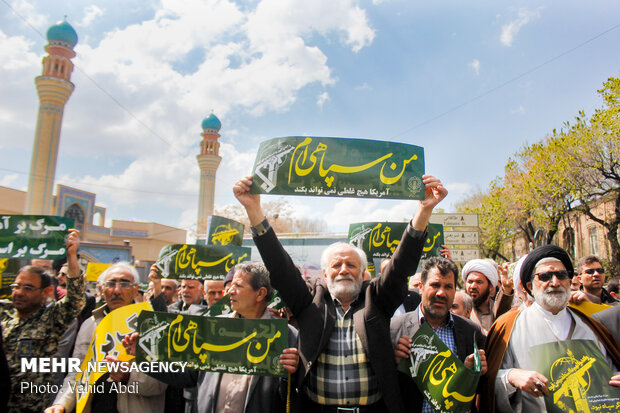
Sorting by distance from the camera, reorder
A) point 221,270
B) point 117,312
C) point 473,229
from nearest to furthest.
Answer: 1. point 117,312
2. point 221,270
3. point 473,229

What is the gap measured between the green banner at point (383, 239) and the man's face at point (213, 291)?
187 cm

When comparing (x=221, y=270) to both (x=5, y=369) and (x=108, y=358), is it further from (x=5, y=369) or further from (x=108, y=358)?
(x=5, y=369)

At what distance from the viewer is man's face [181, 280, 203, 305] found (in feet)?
18.2

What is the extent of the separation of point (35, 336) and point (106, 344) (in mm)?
550

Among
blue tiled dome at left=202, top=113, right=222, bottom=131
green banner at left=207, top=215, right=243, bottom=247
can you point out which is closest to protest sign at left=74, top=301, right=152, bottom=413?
green banner at left=207, top=215, right=243, bottom=247

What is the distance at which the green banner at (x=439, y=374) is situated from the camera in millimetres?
2248

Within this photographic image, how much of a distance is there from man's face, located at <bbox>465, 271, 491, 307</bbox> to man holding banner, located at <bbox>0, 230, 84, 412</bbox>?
11.2 ft

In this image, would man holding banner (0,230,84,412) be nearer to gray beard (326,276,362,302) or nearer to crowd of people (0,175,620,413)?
crowd of people (0,175,620,413)

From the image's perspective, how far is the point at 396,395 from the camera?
2311 millimetres

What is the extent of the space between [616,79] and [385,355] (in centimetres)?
1554

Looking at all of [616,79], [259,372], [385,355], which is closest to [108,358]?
[259,372]

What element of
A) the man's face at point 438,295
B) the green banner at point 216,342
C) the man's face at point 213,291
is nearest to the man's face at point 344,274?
the green banner at point 216,342

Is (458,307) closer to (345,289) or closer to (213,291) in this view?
(345,289)

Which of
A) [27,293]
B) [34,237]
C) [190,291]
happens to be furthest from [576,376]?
[34,237]
